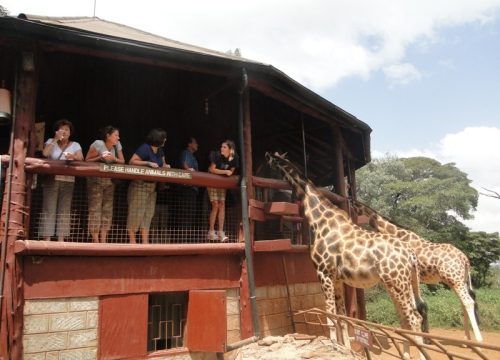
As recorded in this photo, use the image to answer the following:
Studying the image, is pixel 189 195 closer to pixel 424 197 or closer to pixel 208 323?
pixel 208 323

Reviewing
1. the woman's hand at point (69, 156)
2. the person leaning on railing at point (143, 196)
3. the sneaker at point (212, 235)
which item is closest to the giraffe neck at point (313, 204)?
the sneaker at point (212, 235)

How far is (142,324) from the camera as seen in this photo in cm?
607

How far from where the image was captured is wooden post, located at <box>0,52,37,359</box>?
5152mm

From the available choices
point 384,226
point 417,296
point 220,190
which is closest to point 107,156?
point 220,190

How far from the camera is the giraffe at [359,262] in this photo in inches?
269

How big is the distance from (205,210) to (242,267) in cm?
133

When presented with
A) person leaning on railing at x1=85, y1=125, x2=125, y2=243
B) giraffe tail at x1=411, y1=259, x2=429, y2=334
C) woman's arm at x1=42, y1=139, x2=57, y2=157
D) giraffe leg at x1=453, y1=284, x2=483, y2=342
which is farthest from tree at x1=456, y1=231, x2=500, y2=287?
woman's arm at x1=42, y1=139, x2=57, y2=157

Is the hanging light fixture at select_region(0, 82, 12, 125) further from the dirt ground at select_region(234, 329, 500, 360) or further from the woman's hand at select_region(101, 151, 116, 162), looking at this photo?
the dirt ground at select_region(234, 329, 500, 360)

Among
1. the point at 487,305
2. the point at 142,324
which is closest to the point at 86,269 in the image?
the point at 142,324

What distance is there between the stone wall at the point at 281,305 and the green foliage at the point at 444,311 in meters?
11.5

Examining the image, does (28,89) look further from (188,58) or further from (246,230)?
(246,230)

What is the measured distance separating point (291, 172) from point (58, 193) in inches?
176

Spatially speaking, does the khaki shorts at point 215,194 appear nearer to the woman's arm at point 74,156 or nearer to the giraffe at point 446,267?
the woman's arm at point 74,156

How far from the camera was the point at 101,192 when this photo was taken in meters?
6.20
